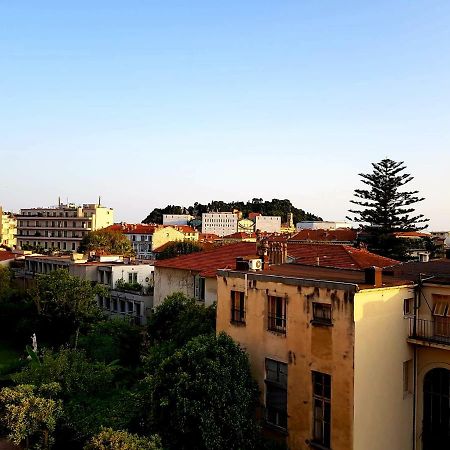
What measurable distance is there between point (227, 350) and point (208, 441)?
255 cm

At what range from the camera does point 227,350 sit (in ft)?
50.8

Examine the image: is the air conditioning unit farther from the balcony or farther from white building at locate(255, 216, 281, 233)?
white building at locate(255, 216, 281, 233)

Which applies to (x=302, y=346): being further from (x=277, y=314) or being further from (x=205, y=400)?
(x=205, y=400)

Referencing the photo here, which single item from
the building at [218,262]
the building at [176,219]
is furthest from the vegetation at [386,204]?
the building at [176,219]

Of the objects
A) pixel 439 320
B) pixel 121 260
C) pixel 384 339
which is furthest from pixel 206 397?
pixel 121 260

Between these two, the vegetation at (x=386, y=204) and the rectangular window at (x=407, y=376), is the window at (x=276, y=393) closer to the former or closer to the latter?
the rectangular window at (x=407, y=376)

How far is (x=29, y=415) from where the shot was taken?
17016 mm

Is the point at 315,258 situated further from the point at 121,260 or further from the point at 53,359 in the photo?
the point at 121,260

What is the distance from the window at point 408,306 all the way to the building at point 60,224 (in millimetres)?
87216

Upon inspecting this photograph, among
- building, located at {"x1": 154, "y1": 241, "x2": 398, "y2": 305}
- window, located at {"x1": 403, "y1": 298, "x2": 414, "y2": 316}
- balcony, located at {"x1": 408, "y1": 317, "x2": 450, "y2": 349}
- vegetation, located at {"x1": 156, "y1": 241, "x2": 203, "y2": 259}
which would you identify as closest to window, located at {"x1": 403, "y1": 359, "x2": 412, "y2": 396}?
balcony, located at {"x1": 408, "y1": 317, "x2": 450, "y2": 349}

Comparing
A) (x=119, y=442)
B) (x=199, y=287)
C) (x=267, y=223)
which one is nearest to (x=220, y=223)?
(x=267, y=223)

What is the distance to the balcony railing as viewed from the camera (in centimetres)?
1485

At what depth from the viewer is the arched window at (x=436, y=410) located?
15.0 meters

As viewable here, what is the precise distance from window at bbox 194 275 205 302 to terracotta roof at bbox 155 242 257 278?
478mm
